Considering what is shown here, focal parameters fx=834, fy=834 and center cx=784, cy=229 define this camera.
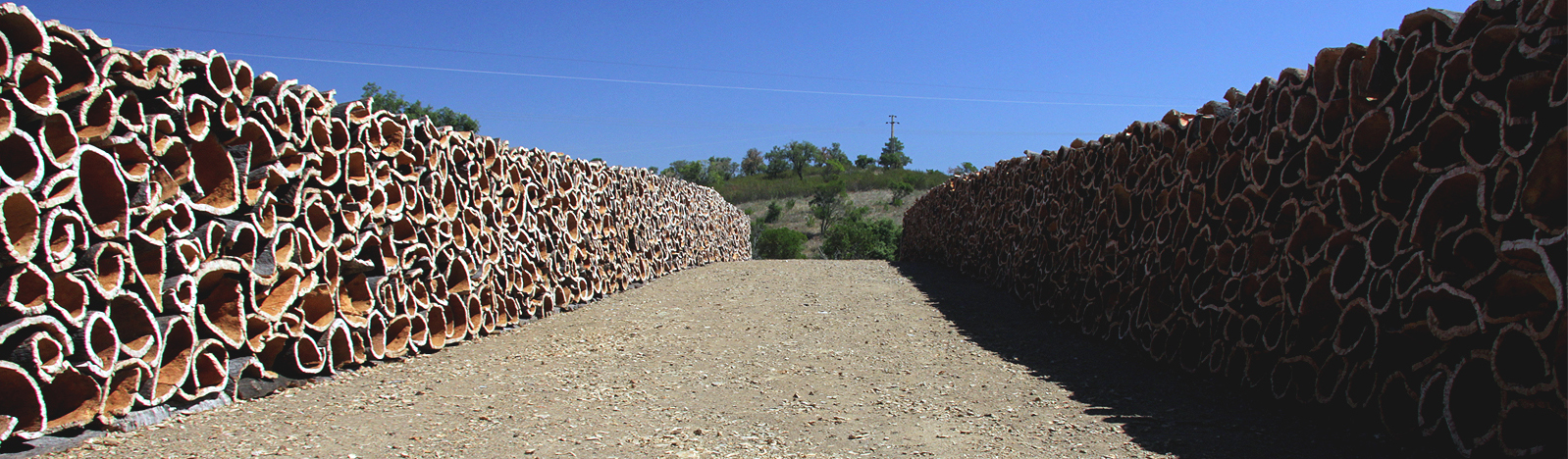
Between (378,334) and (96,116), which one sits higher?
(96,116)

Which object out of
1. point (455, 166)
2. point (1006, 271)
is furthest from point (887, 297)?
point (455, 166)

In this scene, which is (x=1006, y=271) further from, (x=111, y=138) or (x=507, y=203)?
(x=111, y=138)

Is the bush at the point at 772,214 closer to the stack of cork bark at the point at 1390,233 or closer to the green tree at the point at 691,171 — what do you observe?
the green tree at the point at 691,171

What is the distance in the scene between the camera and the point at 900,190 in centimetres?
4453

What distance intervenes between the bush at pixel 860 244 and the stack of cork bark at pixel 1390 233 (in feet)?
60.8

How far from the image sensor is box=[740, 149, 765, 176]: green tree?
70.8 metres

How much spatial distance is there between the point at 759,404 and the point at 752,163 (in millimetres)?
67685

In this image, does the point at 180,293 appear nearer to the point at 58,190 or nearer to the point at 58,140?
the point at 58,190

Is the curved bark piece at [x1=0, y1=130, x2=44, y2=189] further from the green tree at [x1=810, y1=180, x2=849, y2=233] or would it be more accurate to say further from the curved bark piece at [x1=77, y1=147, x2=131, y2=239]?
the green tree at [x1=810, y1=180, x2=849, y2=233]

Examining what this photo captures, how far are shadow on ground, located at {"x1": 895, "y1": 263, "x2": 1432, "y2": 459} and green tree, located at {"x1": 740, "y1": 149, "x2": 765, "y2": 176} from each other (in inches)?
2530

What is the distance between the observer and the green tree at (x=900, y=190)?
43.4 meters

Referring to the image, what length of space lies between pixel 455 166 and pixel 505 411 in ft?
8.53

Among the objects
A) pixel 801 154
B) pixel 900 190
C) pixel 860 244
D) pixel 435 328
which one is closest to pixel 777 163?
pixel 801 154

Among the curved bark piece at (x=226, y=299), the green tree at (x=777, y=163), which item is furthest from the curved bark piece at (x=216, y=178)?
the green tree at (x=777, y=163)
